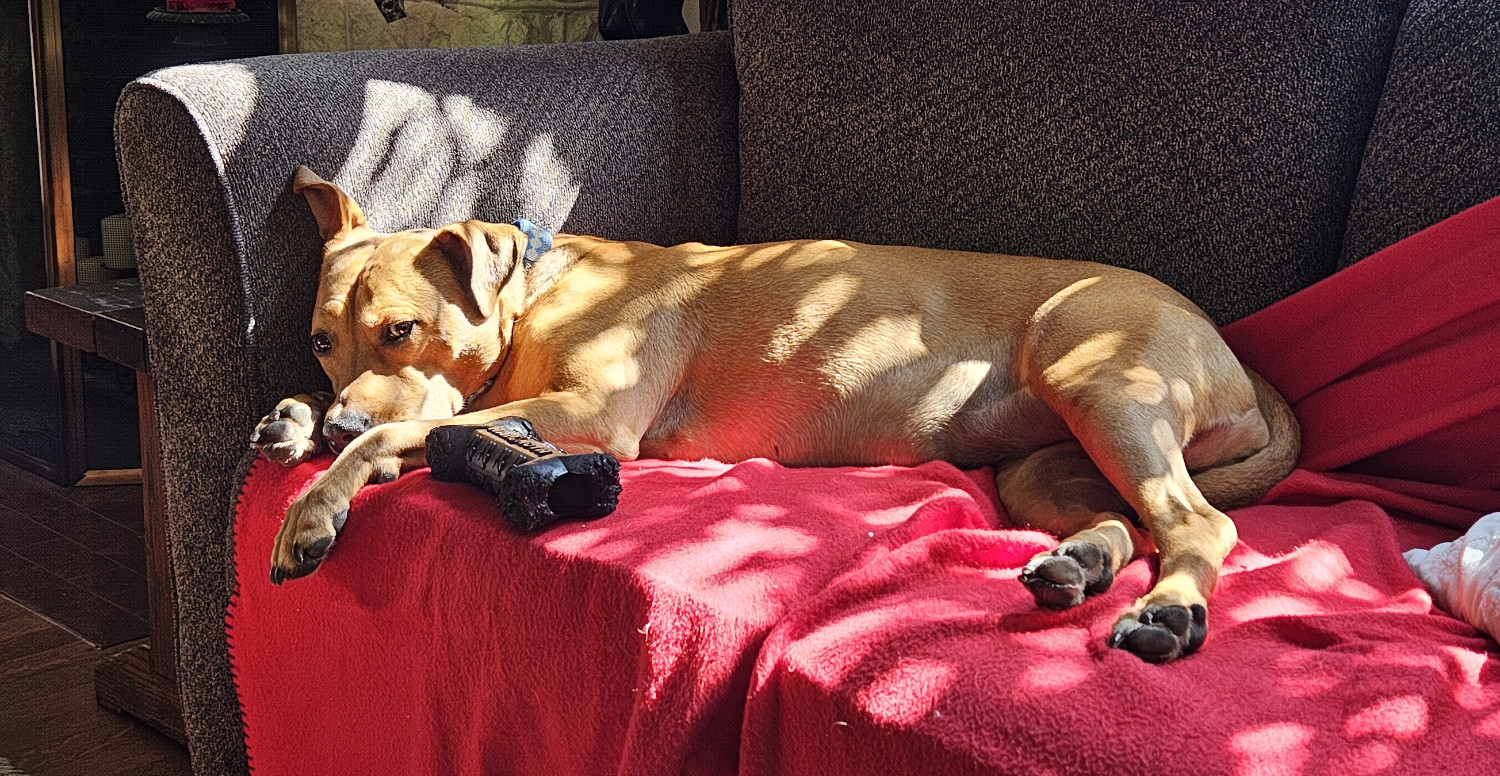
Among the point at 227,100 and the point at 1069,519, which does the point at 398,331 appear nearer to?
the point at 227,100

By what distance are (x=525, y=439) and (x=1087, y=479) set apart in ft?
2.91

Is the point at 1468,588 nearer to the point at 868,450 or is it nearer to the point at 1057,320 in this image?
the point at 1057,320

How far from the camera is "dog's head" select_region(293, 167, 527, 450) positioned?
214 centimetres

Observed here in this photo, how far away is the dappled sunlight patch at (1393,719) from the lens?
1.34 metres

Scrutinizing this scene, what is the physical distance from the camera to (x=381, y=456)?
1970mm

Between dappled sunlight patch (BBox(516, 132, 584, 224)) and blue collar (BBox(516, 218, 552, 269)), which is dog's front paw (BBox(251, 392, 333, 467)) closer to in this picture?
blue collar (BBox(516, 218, 552, 269))

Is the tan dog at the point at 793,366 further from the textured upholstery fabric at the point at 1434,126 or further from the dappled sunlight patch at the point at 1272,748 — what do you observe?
the dappled sunlight patch at the point at 1272,748

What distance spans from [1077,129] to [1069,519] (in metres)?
0.86

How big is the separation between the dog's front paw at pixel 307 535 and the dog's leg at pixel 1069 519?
0.99 m

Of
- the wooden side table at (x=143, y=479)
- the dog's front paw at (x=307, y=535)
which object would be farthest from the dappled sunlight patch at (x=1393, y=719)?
the wooden side table at (x=143, y=479)

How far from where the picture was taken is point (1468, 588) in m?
1.64

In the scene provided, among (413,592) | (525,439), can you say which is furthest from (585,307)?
(413,592)

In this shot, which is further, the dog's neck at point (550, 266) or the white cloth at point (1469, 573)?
the dog's neck at point (550, 266)

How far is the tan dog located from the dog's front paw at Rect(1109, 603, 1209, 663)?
35cm
